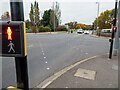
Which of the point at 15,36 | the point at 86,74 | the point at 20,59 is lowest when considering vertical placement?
the point at 86,74

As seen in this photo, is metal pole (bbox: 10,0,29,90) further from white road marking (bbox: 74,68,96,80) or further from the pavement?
white road marking (bbox: 74,68,96,80)

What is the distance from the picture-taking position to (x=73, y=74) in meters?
8.38

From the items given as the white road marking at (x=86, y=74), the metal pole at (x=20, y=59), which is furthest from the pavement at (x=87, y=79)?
the metal pole at (x=20, y=59)

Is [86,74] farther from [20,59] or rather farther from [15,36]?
[15,36]

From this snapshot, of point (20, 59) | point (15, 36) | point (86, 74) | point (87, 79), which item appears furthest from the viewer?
point (86, 74)

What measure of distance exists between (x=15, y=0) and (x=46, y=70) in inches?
278

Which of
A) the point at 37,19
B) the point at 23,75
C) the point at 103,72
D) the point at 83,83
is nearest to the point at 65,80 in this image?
the point at 83,83

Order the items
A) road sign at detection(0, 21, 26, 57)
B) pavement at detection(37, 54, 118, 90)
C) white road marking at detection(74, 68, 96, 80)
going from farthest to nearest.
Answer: white road marking at detection(74, 68, 96, 80), pavement at detection(37, 54, 118, 90), road sign at detection(0, 21, 26, 57)

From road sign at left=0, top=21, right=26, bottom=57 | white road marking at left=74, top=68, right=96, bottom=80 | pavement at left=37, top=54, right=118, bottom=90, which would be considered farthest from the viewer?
white road marking at left=74, top=68, right=96, bottom=80

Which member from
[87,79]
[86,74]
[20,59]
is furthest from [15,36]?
[86,74]

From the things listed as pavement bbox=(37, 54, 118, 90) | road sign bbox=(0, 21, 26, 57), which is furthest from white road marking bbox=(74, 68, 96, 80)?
road sign bbox=(0, 21, 26, 57)

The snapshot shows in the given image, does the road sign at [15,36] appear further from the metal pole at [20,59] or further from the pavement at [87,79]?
the pavement at [87,79]

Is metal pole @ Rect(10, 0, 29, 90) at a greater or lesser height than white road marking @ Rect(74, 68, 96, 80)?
greater

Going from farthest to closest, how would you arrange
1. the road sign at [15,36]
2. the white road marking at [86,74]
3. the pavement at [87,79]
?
1. the white road marking at [86,74]
2. the pavement at [87,79]
3. the road sign at [15,36]
